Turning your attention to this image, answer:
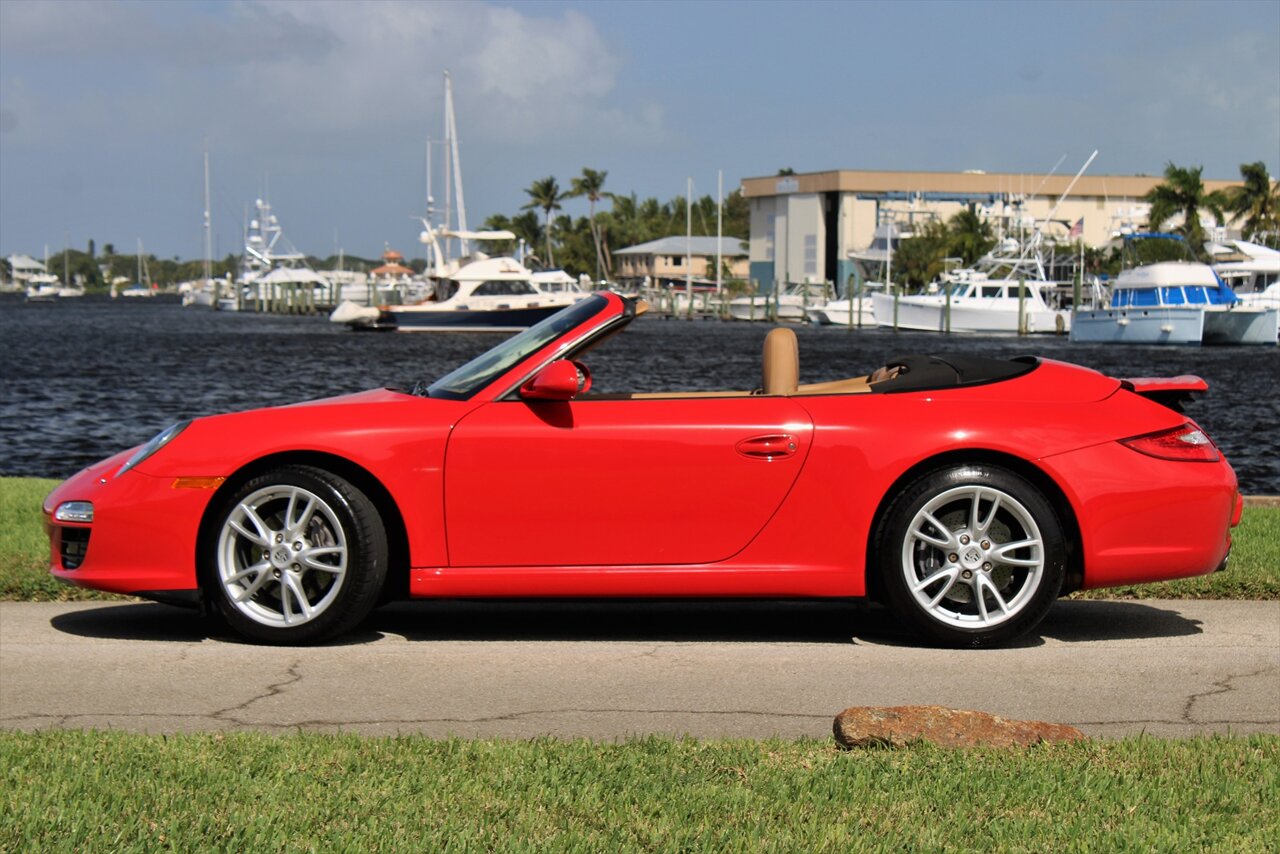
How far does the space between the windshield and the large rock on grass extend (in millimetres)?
2254

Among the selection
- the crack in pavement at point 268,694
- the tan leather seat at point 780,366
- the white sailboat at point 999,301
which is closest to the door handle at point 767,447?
the tan leather seat at point 780,366

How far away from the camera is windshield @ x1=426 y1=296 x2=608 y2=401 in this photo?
6145mm

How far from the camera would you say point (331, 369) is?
47.8 metres

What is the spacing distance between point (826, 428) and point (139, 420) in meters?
24.8

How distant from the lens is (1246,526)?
904 cm

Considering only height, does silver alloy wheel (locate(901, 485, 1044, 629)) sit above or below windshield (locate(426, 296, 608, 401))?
below

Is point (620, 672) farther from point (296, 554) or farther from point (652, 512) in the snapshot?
point (296, 554)

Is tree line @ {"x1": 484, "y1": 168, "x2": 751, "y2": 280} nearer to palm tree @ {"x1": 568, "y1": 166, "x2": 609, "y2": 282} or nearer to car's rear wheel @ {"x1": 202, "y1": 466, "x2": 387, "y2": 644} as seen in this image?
palm tree @ {"x1": 568, "y1": 166, "x2": 609, "y2": 282}

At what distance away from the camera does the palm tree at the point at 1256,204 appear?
83562 millimetres

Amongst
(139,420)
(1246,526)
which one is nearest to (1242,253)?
(139,420)

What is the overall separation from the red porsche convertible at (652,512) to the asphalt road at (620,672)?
10.1 inches

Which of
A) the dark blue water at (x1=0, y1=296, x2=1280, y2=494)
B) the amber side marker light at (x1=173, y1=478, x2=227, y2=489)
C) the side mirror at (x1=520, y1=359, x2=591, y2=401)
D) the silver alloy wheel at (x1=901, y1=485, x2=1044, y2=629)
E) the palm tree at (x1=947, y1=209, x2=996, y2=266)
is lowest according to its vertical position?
the dark blue water at (x1=0, y1=296, x2=1280, y2=494)

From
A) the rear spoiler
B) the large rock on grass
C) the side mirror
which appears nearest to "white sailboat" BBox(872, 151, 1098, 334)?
the rear spoiler

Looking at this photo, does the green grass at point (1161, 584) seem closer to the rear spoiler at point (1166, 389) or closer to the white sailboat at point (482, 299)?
the rear spoiler at point (1166, 389)
